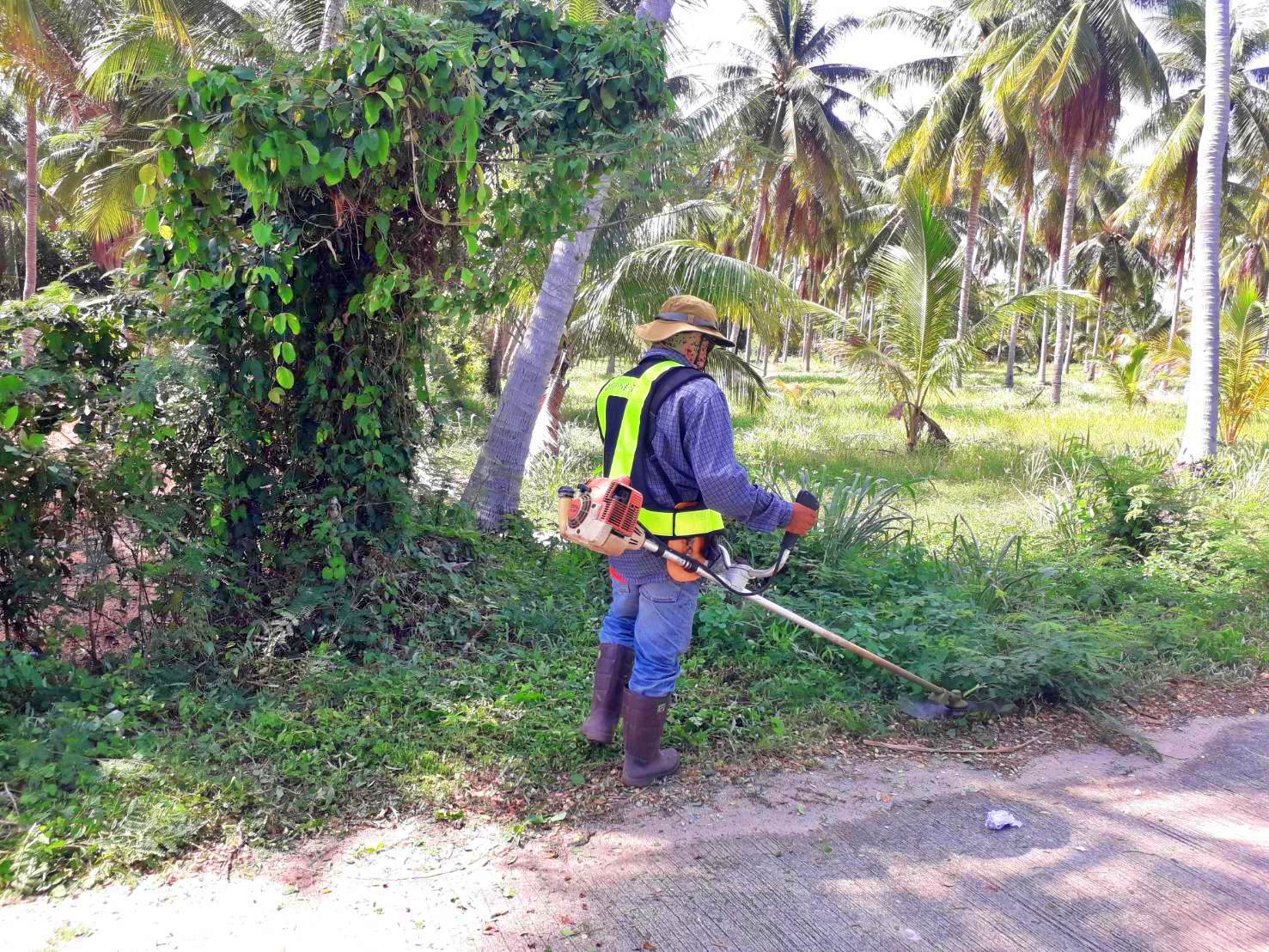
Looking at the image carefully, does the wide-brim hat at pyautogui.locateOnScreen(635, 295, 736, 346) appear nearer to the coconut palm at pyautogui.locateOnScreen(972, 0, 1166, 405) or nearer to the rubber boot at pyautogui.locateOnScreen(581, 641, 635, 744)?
the rubber boot at pyautogui.locateOnScreen(581, 641, 635, 744)

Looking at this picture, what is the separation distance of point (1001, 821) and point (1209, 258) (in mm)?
7904

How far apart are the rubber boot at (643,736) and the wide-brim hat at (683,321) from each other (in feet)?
5.01

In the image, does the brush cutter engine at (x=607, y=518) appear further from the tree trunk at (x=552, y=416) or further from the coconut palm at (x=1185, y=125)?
the coconut palm at (x=1185, y=125)

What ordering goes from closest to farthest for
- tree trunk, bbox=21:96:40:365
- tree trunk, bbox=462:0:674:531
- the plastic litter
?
the plastic litter → tree trunk, bbox=462:0:674:531 → tree trunk, bbox=21:96:40:365

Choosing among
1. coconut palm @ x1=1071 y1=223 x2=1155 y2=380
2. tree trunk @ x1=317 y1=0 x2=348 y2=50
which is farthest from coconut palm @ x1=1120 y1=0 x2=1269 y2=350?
tree trunk @ x1=317 y1=0 x2=348 y2=50

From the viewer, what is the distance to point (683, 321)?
3908 millimetres

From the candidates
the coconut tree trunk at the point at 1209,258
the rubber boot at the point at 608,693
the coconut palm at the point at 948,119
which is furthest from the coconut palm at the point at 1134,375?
the rubber boot at the point at 608,693

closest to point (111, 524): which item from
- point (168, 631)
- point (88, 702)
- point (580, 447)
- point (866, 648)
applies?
point (168, 631)

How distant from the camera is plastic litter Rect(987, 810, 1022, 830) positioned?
356 cm

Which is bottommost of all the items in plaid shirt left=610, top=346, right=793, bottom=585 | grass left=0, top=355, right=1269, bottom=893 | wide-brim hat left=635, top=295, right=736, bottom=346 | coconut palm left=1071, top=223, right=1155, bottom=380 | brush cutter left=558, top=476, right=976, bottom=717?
grass left=0, top=355, right=1269, bottom=893

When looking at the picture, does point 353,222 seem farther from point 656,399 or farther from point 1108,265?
point 1108,265

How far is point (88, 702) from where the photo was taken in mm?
3957

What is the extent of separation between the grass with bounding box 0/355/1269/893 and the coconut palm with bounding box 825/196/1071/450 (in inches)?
229

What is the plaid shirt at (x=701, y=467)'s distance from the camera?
3.66 m
